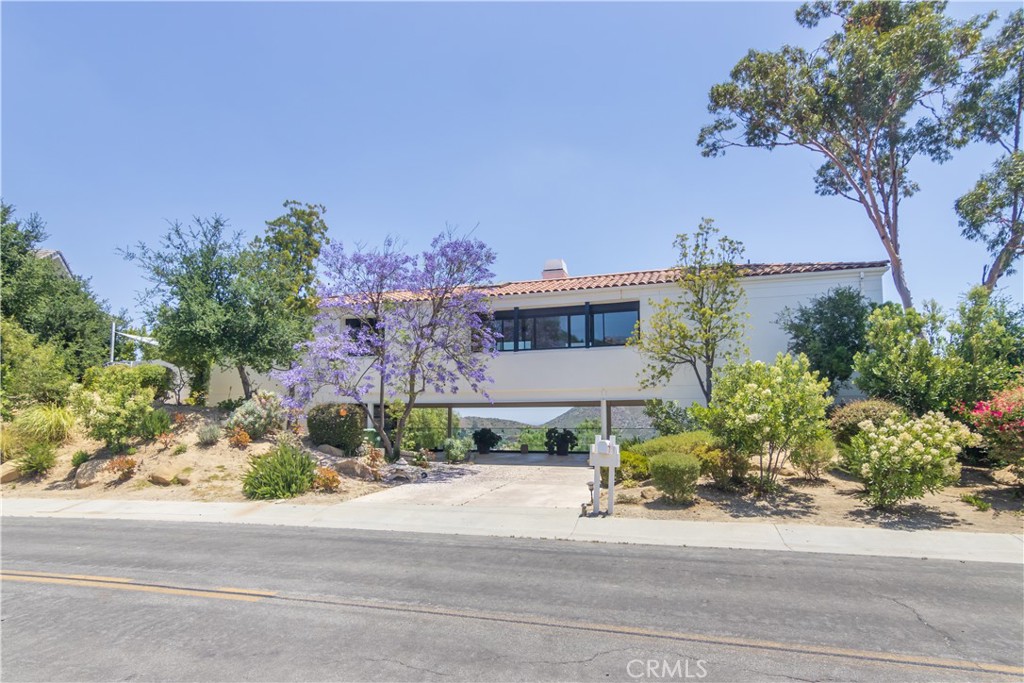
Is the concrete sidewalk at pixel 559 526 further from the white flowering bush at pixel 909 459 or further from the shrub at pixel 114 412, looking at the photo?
the shrub at pixel 114 412

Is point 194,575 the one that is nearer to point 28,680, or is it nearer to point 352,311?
point 28,680

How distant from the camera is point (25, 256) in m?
24.5

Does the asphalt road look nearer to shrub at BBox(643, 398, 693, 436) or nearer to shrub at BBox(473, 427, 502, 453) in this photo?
shrub at BBox(643, 398, 693, 436)

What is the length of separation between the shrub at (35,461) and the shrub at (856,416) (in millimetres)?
20428

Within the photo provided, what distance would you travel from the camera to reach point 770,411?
11.2 metres

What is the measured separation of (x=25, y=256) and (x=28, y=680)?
86.3 feet

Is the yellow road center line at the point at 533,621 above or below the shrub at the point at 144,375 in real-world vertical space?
below

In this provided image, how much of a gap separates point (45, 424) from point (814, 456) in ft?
69.1

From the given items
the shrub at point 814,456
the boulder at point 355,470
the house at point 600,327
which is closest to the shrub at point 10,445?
the house at point 600,327

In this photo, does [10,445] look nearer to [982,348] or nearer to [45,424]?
[45,424]

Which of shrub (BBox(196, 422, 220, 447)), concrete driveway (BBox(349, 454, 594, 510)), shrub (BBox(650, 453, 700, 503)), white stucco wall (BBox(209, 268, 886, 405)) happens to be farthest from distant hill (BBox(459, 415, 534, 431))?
shrub (BBox(650, 453, 700, 503))

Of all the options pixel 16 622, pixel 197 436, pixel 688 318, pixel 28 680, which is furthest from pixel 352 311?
pixel 28 680

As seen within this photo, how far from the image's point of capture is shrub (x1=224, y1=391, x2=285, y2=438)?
18.4 m

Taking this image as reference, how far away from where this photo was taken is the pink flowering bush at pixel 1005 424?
11.0m
